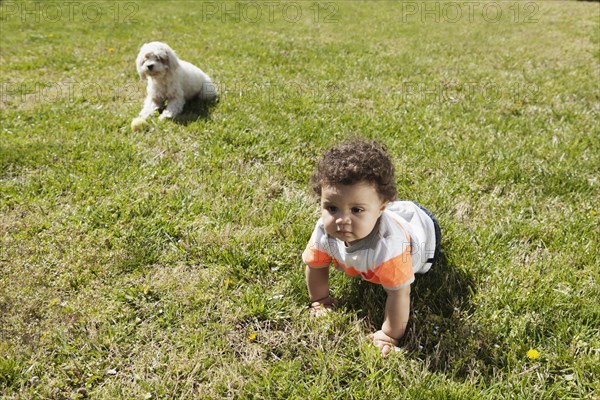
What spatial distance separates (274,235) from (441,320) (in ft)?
4.46

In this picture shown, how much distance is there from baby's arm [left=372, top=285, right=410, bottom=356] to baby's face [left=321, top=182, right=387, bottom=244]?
0.42 metres

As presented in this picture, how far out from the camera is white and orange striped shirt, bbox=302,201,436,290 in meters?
2.35

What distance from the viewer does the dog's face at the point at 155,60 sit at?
17.4 feet

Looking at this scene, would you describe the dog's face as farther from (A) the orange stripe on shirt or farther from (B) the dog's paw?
(A) the orange stripe on shirt

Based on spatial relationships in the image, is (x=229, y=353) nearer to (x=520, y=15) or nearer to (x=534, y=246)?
(x=534, y=246)

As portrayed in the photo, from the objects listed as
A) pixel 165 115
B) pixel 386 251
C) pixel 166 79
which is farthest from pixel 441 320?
pixel 166 79

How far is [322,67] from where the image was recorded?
7559 mm

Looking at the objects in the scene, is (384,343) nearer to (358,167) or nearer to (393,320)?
(393,320)

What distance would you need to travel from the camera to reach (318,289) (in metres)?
2.74

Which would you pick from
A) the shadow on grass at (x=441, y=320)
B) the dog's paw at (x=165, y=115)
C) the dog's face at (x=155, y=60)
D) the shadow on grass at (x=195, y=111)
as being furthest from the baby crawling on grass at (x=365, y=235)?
the dog's face at (x=155, y=60)

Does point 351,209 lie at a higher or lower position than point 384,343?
higher

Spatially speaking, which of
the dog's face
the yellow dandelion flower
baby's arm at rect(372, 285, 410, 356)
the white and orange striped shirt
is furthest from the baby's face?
the dog's face

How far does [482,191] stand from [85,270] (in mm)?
3373

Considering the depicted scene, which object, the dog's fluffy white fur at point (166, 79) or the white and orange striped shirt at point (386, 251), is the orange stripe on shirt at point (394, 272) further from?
the dog's fluffy white fur at point (166, 79)
